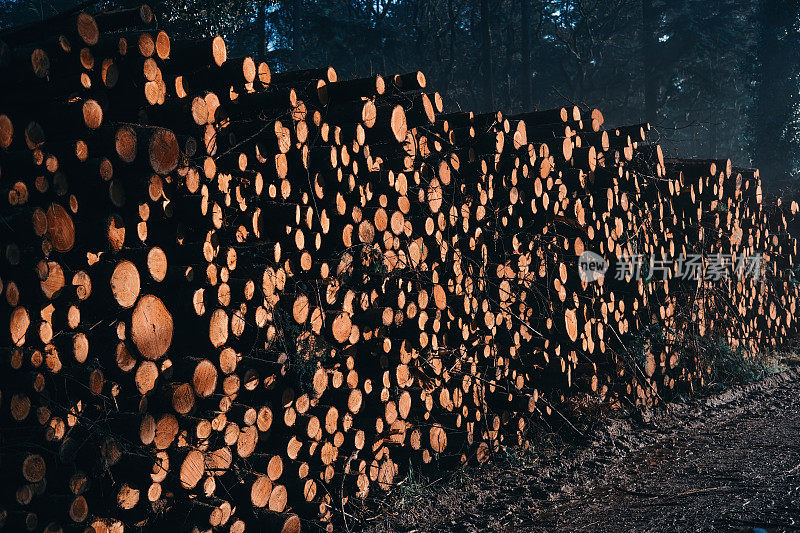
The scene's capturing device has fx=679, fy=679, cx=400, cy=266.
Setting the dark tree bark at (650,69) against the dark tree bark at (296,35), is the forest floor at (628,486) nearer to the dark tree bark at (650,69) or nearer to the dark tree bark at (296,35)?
the dark tree bark at (296,35)

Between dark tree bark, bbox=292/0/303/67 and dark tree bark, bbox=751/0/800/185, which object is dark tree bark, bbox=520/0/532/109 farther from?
dark tree bark, bbox=292/0/303/67

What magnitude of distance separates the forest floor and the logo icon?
1.17 metres

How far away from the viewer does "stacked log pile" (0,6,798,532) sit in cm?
248

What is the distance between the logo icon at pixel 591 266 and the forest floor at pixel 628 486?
3.82 ft

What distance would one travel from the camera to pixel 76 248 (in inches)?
102

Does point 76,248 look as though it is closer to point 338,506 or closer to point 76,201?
point 76,201

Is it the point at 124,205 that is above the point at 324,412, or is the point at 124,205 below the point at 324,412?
above

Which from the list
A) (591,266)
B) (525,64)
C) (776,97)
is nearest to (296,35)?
(525,64)

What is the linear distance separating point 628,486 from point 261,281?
2721mm

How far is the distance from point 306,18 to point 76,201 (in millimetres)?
21966

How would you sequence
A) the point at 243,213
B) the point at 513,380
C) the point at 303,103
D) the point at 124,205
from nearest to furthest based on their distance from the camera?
the point at 124,205 < the point at 243,213 < the point at 303,103 < the point at 513,380

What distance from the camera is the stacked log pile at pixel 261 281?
2484 mm

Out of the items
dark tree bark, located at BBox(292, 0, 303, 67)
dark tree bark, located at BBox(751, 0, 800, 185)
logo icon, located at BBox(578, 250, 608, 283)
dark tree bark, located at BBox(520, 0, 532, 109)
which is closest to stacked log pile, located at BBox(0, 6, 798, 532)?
logo icon, located at BBox(578, 250, 608, 283)

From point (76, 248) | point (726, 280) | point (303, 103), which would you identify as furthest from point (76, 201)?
point (726, 280)
